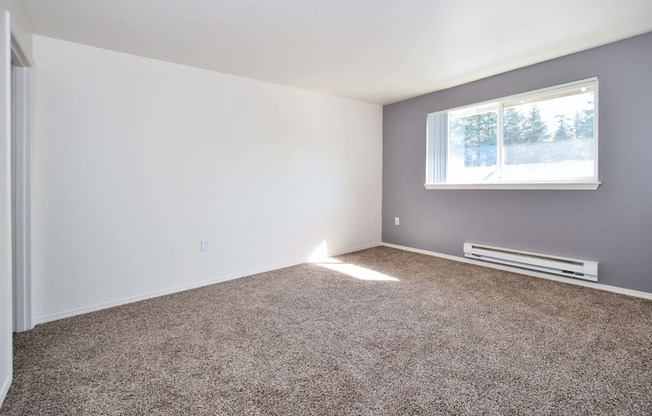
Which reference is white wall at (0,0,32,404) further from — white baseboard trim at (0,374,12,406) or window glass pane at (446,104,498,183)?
window glass pane at (446,104,498,183)

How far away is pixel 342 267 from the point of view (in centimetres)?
388

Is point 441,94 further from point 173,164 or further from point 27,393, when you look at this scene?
point 27,393

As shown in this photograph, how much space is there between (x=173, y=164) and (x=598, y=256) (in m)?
4.30

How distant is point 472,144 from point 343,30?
7.87 ft

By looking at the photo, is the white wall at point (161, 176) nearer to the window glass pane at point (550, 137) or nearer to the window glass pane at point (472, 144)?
the window glass pane at point (472, 144)

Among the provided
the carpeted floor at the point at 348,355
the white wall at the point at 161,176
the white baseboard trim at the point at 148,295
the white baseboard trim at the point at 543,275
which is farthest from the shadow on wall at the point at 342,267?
the white baseboard trim at the point at 543,275

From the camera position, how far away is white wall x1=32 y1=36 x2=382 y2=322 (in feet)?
8.08

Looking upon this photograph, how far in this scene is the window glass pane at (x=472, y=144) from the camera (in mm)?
3727

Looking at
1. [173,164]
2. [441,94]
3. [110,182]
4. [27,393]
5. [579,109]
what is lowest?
[27,393]

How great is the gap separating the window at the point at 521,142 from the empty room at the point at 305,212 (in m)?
0.02

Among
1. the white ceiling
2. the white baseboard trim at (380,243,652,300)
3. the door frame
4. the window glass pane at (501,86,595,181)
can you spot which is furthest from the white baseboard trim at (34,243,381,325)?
the window glass pane at (501,86,595,181)

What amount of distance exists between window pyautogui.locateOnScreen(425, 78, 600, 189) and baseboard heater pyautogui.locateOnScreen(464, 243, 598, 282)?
30.0 inches

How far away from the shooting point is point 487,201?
3.76 metres

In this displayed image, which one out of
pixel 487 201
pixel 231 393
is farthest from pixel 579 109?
pixel 231 393
